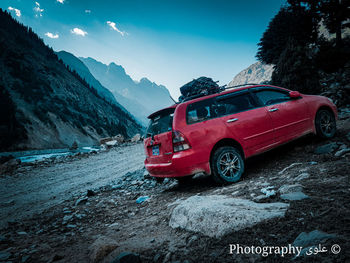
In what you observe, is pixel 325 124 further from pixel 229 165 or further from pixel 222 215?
pixel 222 215

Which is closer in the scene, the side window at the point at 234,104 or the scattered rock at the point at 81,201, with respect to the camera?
the side window at the point at 234,104

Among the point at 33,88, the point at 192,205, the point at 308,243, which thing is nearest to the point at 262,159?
the point at 192,205

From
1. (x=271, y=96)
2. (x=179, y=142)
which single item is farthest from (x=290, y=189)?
(x=271, y=96)

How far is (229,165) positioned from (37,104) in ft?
A: 148

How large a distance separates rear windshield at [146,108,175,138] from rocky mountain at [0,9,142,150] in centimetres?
2575

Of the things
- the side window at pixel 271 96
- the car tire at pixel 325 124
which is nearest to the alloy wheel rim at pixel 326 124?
the car tire at pixel 325 124

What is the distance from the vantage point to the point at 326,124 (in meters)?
5.14

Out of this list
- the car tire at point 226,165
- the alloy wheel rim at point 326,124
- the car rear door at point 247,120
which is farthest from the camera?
the alloy wheel rim at point 326,124

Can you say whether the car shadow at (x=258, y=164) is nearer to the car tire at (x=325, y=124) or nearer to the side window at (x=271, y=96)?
the car tire at (x=325, y=124)

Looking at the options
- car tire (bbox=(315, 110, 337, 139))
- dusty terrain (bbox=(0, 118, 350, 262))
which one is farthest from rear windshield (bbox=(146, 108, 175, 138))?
car tire (bbox=(315, 110, 337, 139))

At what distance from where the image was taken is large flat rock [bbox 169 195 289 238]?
199cm

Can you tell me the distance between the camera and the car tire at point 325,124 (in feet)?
16.4

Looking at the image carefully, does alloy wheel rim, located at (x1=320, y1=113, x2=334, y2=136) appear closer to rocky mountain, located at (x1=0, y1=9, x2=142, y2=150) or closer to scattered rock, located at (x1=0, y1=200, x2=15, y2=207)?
scattered rock, located at (x1=0, y1=200, x2=15, y2=207)

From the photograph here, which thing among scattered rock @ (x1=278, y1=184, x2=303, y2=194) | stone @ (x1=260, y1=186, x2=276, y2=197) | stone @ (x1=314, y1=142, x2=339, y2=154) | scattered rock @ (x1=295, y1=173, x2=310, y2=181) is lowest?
stone @ (x1=260, y1=186, x2=276, y2=197)
